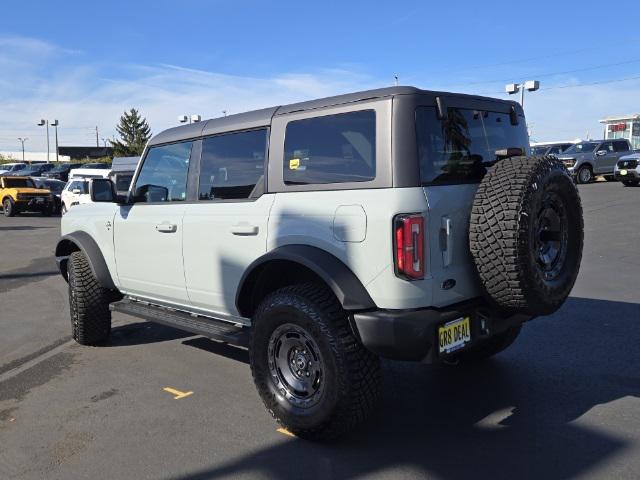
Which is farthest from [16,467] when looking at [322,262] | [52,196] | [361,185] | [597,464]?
[52,196]

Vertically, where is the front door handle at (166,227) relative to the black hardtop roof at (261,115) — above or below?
below

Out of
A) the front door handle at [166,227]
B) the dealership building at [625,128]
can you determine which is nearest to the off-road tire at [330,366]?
the front door handle at [166,227]

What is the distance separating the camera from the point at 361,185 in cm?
327

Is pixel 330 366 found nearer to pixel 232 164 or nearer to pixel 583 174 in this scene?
pixel 232 164

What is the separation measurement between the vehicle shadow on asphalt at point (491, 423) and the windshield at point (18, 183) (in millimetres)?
22141

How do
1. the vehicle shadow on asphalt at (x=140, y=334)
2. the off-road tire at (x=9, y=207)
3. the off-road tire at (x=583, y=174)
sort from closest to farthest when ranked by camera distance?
1. the vehicle shadow on asphalt at (x=140, y=334)
2. the off-road tire at (x=9, y=207)
3. the off-road tire at (x=583, y=174)

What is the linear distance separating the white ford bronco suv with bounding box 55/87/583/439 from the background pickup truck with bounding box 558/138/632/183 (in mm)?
23360

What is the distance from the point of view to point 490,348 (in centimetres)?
469

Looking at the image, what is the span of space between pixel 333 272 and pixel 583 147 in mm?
25900

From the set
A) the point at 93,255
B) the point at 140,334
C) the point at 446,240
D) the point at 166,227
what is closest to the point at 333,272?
the point at 446,240

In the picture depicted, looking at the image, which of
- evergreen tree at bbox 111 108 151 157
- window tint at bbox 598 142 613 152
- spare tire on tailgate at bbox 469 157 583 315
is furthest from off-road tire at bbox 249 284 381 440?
evergreen tree at bbox 111 108 151 157

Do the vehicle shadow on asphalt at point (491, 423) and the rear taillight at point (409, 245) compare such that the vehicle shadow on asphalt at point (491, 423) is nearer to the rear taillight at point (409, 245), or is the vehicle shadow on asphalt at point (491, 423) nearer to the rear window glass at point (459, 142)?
the rear taillight at point (409, 245)

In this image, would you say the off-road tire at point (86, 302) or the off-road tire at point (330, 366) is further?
the off-road tire at point (86, 302)

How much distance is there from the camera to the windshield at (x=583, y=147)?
25.6m
